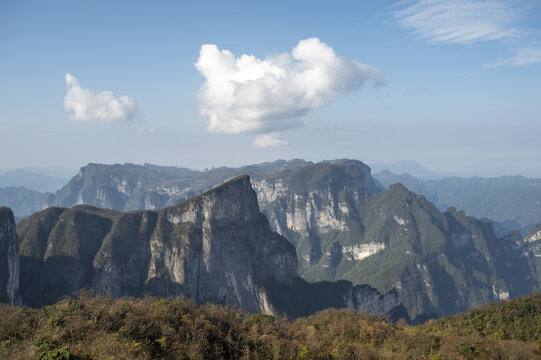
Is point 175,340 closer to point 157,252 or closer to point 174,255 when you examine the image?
point 174,255

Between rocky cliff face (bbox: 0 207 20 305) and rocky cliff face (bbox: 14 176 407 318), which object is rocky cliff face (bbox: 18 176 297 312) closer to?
rocky cliff face (bbox: 14 176 407 318)

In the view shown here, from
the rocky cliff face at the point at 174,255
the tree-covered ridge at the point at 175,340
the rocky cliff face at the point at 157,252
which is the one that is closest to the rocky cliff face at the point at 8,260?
the rocky cliff face at the point at 174,255

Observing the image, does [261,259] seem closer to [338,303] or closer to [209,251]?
[209,251]

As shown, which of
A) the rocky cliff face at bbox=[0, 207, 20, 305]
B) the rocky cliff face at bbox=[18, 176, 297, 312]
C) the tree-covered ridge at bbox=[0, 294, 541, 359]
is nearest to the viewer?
the tree-covered ridge at bbox=[0, 294, 541, 359]

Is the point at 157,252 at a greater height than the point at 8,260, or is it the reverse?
the point at 8,260

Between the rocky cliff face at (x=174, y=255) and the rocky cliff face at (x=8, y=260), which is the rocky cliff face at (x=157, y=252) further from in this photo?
the rocky cliff face at (x=8, y=260)

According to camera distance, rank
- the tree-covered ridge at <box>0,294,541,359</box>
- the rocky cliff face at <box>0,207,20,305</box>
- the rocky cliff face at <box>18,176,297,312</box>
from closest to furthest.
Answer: the tree-covered ridge at <box>0,294,541,359</box> < the rocky cliff face at <box>0,207,20,305</box> < the rocky cliff face at <box>18,176,297,312</box>

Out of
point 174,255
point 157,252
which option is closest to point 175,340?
point 174,255

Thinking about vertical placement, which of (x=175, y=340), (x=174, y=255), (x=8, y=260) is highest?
(x=175, y=340)

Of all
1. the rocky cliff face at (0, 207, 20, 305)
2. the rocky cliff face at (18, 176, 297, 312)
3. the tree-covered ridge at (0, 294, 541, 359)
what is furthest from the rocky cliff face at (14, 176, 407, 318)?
the tree-covered ridge at (0, 294, 541, 359)
